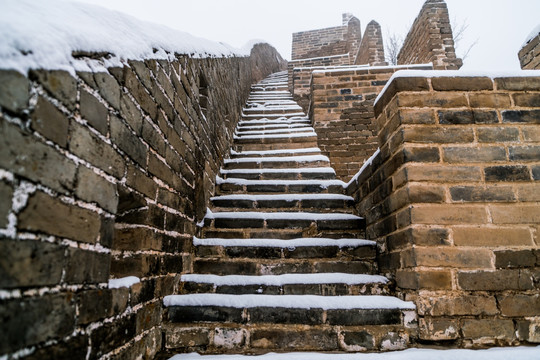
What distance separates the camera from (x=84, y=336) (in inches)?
39.0

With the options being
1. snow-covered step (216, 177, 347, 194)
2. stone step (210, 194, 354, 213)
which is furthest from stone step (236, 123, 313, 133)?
stone step (210, 194, 354, 213)

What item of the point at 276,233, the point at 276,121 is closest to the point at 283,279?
the point at 276,233

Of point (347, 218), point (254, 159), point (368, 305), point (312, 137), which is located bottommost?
point (368, 305)

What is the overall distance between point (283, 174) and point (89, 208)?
2506 millimetres

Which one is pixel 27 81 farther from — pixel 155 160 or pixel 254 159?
pixel 254 159

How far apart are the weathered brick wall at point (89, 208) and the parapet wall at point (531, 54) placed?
13.0 feet

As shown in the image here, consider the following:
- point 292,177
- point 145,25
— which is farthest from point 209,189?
point 145,25

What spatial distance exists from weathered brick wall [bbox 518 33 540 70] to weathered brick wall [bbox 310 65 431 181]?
1147 millimetres

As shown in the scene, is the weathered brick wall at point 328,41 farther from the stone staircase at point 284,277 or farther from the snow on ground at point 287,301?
the snow on ground at point 287,301

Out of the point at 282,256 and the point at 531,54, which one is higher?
the point at 531,54

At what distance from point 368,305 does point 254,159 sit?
2360 mm

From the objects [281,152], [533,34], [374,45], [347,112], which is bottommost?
[281,152]

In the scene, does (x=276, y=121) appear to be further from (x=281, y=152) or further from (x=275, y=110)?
(x=281, y=152)

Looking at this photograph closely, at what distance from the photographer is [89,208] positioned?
1.06 m
